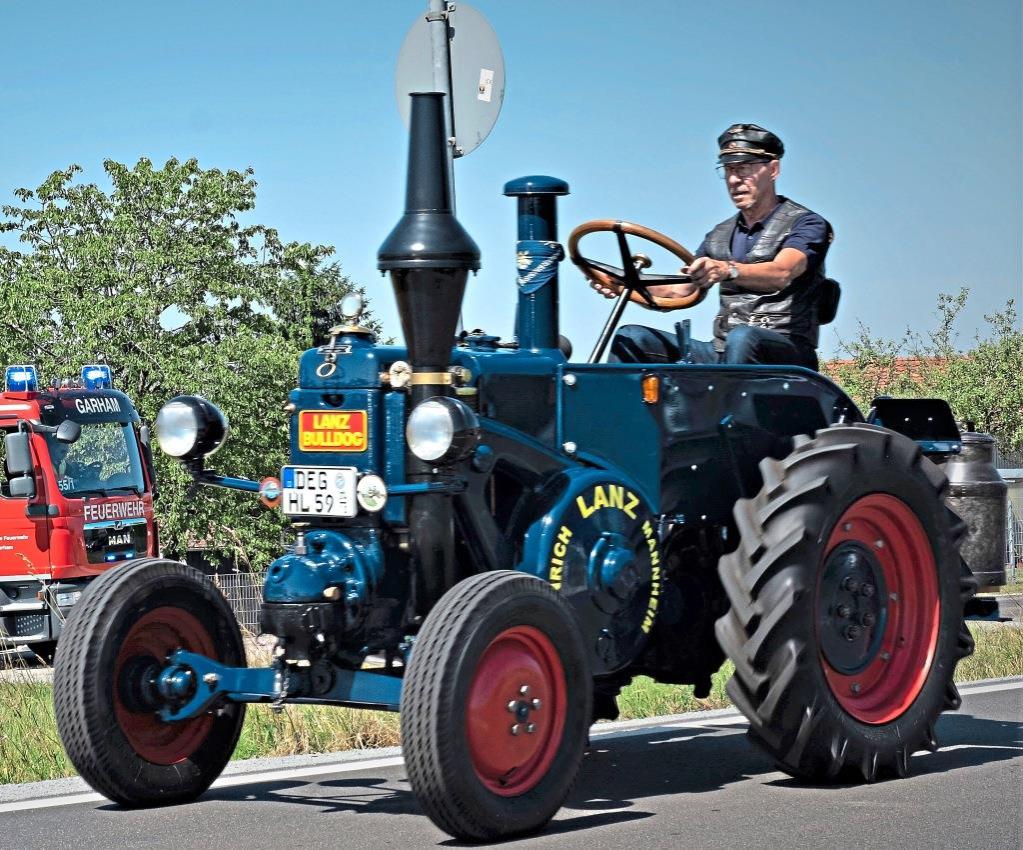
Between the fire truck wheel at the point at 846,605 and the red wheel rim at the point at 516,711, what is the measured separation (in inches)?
32.5

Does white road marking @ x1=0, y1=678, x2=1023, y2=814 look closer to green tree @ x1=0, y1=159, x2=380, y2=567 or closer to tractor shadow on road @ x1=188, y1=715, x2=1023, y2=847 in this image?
tractor shadow on road @ x1=188, y1=715, x2=1023, y2=847

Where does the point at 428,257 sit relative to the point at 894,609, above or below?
above

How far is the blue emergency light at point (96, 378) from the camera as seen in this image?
20.2 meters

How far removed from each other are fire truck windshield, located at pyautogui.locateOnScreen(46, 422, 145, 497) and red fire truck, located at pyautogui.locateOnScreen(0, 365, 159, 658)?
0.04 feet

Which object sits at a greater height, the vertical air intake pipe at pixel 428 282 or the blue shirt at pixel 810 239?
the blue shirt at pixel 810 239

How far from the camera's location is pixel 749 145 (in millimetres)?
8188

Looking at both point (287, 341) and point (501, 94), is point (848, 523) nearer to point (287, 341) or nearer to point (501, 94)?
point (501, 94)

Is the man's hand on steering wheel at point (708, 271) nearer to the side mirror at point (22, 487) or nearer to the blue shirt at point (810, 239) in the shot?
the blue shirt at point (810, 239)

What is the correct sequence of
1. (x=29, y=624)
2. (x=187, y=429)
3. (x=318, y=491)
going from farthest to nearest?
1. (x=29, y=624)
2. (x=187, y=429)
3. (x=318, y=491)

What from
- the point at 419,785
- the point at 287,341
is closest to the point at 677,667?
the point at 419,785

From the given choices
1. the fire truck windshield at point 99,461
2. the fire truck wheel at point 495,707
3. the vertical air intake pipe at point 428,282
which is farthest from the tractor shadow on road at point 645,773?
the fire truck windshield at point 99,461

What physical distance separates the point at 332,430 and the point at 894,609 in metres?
2.56

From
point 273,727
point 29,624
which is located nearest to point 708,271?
point 273,727

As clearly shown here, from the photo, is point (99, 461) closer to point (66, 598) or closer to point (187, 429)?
point (66, 598)
